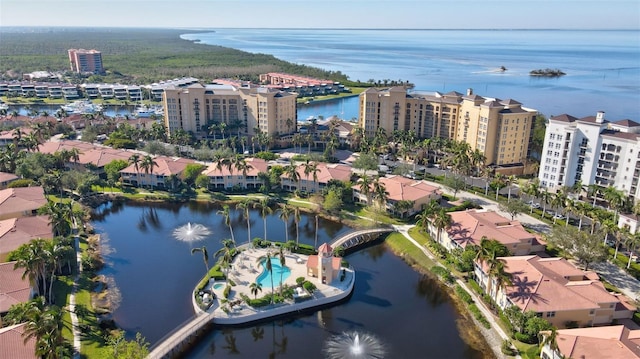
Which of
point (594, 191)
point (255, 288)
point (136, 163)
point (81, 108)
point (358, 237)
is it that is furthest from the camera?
point (81, 108)

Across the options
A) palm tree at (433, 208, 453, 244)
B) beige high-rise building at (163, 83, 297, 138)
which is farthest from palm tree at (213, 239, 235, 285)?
beige high-rise building at (163, 83, 297, 138)

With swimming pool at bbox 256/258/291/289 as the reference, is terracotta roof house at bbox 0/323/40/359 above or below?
above

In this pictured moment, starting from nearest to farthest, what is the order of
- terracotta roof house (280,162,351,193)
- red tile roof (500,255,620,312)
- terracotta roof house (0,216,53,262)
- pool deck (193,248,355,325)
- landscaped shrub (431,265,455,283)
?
1. red tile roof (500,255,620,312)
2. pool deck (193,248,355,325)
3. landscaped shrub (431,265,455,283)
4. terracotta roof house (0,216,53,262)
5. terracotta roof house (280,162,351,193)

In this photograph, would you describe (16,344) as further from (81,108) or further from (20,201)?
(81,108)

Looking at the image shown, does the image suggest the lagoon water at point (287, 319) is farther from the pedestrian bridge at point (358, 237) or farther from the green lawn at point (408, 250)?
the pedestrian bridge at point (358, 237)

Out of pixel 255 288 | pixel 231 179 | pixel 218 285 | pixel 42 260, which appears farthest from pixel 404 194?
pixel 42 260

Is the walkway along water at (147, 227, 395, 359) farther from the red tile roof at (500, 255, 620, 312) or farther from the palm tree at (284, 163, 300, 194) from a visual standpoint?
the palm tree at (284, 163, 300, 194)

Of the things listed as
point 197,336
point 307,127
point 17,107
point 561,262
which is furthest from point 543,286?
point 17,107
